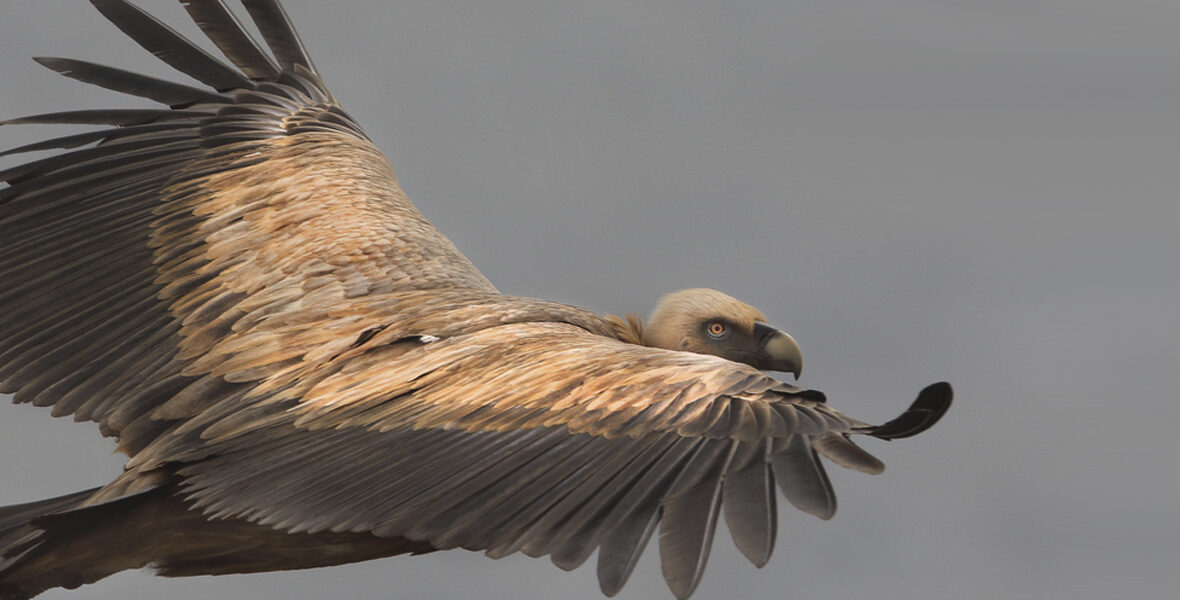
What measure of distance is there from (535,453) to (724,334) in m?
2.41

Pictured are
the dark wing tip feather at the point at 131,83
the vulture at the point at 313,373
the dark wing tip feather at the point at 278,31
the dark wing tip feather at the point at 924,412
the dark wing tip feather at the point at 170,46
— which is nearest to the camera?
the dark wing tip feather at the point at 924,412

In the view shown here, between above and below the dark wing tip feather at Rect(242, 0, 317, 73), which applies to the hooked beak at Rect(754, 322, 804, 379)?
below

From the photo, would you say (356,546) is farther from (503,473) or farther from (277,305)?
(277,305)

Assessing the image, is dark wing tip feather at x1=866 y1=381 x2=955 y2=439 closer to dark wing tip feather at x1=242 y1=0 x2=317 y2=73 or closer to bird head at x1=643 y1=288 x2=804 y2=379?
bird head at x1=643 y1=288 x2=804 y2=379

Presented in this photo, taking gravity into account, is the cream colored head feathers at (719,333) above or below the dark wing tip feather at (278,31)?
below

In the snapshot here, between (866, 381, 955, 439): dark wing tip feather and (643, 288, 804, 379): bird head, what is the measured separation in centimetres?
247

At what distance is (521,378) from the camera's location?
5090 mm

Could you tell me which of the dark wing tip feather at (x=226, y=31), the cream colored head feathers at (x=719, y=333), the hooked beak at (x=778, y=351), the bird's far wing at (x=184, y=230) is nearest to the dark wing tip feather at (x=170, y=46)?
the bird's far wing at (x=184, y=230)

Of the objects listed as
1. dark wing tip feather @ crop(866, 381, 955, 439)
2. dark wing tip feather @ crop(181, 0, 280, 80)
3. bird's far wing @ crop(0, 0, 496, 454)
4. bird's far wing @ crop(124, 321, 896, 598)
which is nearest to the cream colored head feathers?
bird's far wing @ crop(0, 0, 496, 454)

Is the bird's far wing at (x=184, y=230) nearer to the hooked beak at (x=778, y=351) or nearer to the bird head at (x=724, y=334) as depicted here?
the bird head at (x=724, y=334)

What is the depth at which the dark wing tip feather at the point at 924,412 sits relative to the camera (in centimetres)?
424

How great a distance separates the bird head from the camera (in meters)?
6.84

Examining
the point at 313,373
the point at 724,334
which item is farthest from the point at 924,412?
the point at 724,334

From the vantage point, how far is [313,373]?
5.64 metres
